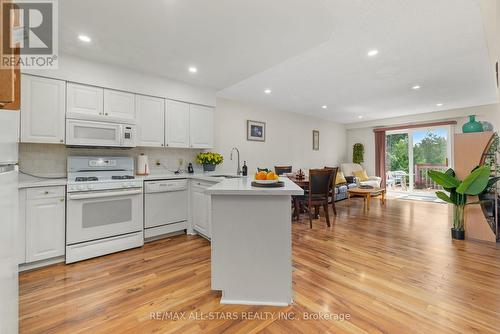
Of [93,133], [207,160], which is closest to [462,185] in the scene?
[207,160]

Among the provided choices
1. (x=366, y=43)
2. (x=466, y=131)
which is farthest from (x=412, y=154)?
(x=366, y=43)

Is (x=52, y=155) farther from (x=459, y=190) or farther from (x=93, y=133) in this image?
(x=459, y=190)

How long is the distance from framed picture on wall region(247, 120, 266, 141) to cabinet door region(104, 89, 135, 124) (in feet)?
8.81

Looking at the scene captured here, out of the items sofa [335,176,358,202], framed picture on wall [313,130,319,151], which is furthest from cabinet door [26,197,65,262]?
framed picture on wall [313,130,319,151]

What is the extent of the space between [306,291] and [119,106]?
3.14 m

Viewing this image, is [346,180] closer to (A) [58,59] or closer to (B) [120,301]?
(B) [120,301]

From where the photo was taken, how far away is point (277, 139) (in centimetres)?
594

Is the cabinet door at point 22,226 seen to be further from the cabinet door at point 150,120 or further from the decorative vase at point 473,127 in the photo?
the decorative vase at point 473,127

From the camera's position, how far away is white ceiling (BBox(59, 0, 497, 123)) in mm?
1914

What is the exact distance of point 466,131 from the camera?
3283 mm

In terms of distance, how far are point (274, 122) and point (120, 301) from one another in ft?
16.3

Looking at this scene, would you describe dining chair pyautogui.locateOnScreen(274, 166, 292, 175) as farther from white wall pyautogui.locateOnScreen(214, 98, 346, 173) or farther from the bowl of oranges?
the bowl of oranges

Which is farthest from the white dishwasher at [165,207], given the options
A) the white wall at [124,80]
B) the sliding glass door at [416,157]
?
the sliding glass door at [416,157]

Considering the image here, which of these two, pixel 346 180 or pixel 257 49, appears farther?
pixel 346 180
